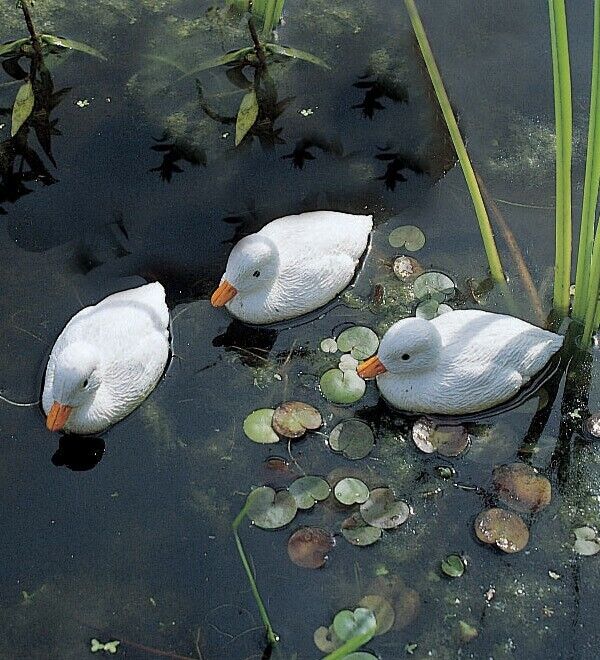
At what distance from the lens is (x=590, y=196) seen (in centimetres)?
287

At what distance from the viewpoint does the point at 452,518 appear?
2939 mm

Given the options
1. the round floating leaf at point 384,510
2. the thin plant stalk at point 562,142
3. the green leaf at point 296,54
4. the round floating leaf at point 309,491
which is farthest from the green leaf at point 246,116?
the round floating leaf at point 384,510

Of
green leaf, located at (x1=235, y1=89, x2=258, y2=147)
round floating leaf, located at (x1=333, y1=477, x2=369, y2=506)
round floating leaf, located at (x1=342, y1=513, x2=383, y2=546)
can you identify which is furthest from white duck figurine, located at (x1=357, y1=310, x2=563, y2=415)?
green leaf, located at (x1=235, y1=89, x2=258, y2=147)

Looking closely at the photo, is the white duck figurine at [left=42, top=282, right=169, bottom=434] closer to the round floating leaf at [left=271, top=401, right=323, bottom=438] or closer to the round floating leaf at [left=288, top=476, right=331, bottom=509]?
the round floating leaf at [left=271, top=401, right=323, bottom=438]

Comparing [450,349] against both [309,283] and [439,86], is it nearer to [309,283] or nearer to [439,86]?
[309,283]

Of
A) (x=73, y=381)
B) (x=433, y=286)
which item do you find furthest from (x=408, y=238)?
(x=73, y=381)

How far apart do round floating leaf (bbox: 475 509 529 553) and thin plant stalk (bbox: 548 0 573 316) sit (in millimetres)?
815

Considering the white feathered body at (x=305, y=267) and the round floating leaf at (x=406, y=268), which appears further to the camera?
the round floating leaf at (x=406, y=268)

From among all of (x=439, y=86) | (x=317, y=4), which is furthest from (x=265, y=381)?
(x=317, y=4)

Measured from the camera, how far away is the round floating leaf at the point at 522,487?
9.71 ft

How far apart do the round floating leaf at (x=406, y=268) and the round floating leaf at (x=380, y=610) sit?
1.21 m

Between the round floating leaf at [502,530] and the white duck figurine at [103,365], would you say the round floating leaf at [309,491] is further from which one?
the white duck figurine at [103,365]

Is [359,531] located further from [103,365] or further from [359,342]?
[103,365]

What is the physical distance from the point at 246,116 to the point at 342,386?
1.39 m
